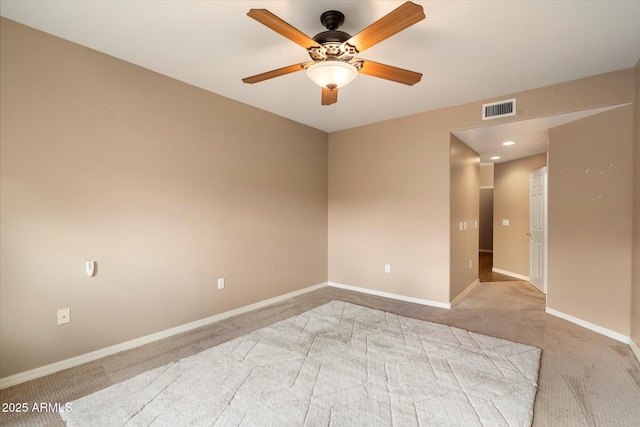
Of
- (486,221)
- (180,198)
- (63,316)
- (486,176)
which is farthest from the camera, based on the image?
(486,221)

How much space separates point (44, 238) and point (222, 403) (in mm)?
1881

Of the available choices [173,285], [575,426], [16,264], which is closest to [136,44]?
[16,264]

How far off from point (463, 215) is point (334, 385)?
344cm

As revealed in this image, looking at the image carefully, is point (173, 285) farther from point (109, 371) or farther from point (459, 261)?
point (459, 261)

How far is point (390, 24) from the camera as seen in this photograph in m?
1.72

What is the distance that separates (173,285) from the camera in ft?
10.5

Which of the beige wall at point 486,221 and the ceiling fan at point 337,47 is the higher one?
the ceiling fan at point 337,47

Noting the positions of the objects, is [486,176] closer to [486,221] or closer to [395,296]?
[486,221]

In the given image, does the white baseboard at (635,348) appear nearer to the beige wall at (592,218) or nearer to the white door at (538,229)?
the beige wall at (592,218)

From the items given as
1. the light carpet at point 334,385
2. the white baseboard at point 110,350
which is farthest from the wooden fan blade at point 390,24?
the white baseboard at point 110,350

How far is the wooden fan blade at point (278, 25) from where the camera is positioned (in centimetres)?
163

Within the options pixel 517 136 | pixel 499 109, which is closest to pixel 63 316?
pixel 499 109

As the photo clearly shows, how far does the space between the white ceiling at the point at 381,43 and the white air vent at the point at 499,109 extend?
0.50ft

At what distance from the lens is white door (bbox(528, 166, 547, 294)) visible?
4.75 meters
